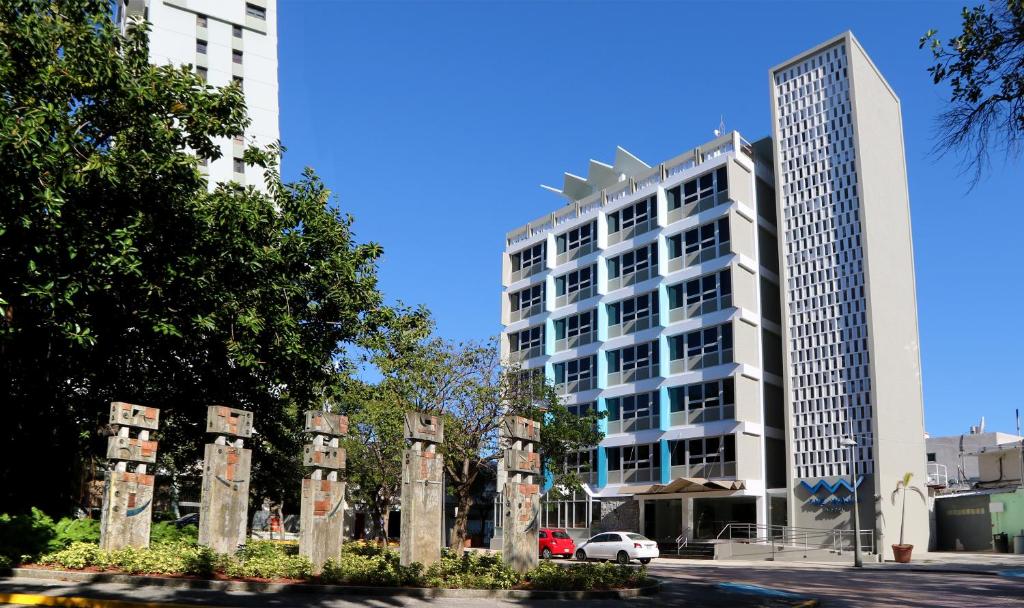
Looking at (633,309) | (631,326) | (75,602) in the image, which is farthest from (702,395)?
(75,602)

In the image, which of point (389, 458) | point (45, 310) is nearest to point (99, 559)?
point (45, 310)

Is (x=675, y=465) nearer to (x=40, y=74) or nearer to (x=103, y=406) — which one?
(x=103, y=406)

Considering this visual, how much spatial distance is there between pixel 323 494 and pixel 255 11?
54538 millimetres

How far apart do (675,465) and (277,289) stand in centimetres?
3183

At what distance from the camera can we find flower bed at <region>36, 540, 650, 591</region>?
631 inches

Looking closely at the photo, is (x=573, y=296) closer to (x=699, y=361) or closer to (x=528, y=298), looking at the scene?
(x=528, y=298)

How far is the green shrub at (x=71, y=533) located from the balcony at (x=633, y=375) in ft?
116

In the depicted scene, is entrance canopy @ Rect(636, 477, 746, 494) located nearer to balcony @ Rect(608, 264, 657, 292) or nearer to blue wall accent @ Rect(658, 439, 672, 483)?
blue wall accent @ Rect(658, 439, 672, 483)

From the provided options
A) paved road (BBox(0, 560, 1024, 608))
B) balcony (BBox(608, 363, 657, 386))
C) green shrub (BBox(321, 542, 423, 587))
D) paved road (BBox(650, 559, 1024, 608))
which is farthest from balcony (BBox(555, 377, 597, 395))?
green shrub (BBox(321, 542, 423, 587))

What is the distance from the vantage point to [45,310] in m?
19.4

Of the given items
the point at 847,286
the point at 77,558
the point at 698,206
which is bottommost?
the point at 77,558

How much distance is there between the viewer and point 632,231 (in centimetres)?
5519

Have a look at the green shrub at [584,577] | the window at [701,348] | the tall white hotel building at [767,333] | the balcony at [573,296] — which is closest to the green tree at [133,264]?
the green shrub at [584,577]

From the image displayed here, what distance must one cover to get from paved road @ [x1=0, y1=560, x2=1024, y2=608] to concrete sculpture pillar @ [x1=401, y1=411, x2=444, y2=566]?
12.7ft
